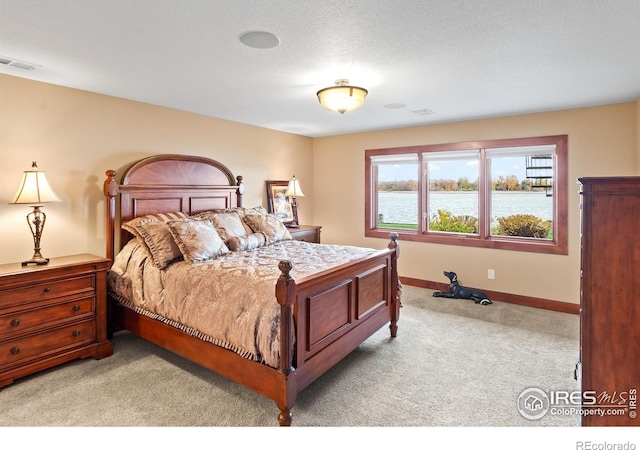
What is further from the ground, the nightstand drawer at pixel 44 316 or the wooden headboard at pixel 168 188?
the wooden headboard at pixel 168 188

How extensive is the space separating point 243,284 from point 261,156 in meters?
3.19

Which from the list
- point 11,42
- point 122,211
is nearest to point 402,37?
point 11,42

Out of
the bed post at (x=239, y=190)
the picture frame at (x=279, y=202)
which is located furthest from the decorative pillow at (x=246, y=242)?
the picture frame at (x=279, y=202)

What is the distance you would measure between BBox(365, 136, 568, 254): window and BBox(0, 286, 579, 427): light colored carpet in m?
1.48

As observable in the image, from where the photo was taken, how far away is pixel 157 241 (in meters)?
3.12

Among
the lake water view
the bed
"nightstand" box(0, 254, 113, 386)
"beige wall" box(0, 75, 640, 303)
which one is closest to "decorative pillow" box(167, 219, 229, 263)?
the bed

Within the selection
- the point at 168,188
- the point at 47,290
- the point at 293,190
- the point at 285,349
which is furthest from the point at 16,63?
the point at 293,190

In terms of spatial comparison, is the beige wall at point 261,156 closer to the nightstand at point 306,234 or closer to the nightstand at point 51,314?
the nightstand at point 51,314

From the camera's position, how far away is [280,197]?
551 centimetres

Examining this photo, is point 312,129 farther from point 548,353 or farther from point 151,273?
point 548,353

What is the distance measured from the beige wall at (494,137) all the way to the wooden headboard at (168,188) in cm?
190

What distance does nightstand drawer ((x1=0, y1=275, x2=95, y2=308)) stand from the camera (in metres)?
2.55

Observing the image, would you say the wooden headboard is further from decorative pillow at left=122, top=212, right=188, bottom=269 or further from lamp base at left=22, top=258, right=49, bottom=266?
lamp base at left=22, top=258, right=49, bottom=266

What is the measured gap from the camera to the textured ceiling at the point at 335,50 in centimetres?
192
